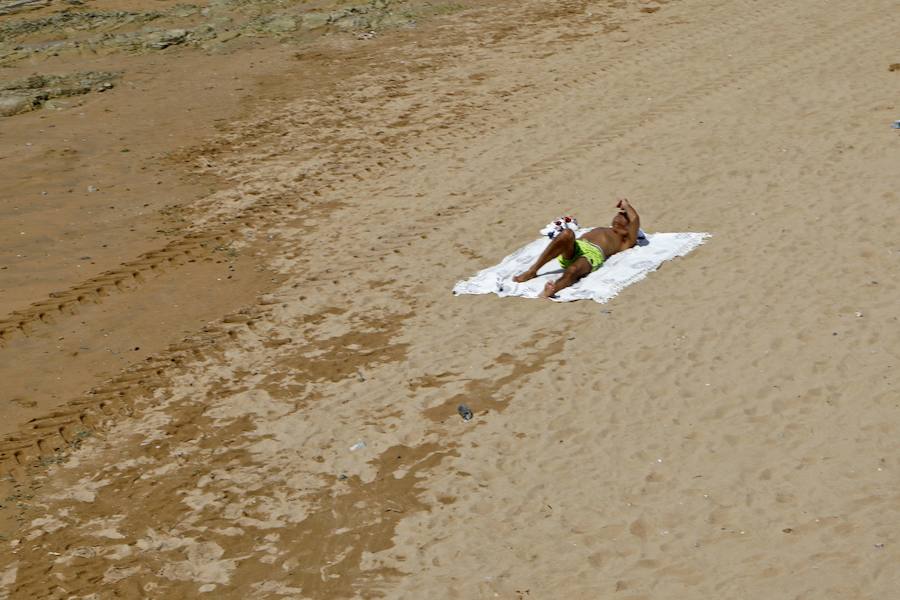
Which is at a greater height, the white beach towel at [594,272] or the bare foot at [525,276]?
the bare foot at [525,276]

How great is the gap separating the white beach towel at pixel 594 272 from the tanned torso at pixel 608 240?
51mm

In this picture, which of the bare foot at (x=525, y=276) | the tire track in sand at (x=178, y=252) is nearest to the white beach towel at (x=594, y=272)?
the bare foot at (x=525, y=276)

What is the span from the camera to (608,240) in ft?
28.8

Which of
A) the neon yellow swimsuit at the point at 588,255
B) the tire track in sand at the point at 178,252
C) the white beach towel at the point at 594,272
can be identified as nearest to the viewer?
the white beach towel at the point at 594,272

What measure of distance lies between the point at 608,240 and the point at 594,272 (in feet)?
1.12

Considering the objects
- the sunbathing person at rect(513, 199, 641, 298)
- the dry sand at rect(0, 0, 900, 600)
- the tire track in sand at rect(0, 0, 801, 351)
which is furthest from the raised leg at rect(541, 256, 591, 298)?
the tire track in sand at rect(0, 0, 801, 351)

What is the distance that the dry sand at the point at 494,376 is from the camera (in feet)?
18.4

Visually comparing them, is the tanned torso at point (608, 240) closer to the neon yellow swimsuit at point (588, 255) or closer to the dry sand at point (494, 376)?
the neon yellow swimsuit at point (588, 255)

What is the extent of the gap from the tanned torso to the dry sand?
0.50 m

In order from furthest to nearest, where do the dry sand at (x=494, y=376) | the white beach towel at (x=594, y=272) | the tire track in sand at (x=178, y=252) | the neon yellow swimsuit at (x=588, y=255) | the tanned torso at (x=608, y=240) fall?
the tire track in sand at (x=178, y=252) → the tanned torso at (x=608, y=240) → the neon yellow swimsuit at (x=588, y=255) → the white beach towel at (x=594, y=272) → the dry sand at (x=494, y=376)

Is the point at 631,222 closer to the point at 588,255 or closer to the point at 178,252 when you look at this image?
the point at 588,255

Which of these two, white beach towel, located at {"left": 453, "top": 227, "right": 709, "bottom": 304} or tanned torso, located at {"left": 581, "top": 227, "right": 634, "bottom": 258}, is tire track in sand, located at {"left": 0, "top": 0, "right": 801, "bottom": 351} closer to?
white beach towel, located at {"left": 453, "top": 227, "right": 709, "bottom": 304}

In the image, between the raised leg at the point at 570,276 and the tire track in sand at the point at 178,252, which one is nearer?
the raised leg at the point at 570,276

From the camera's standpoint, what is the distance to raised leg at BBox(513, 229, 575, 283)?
838cm
